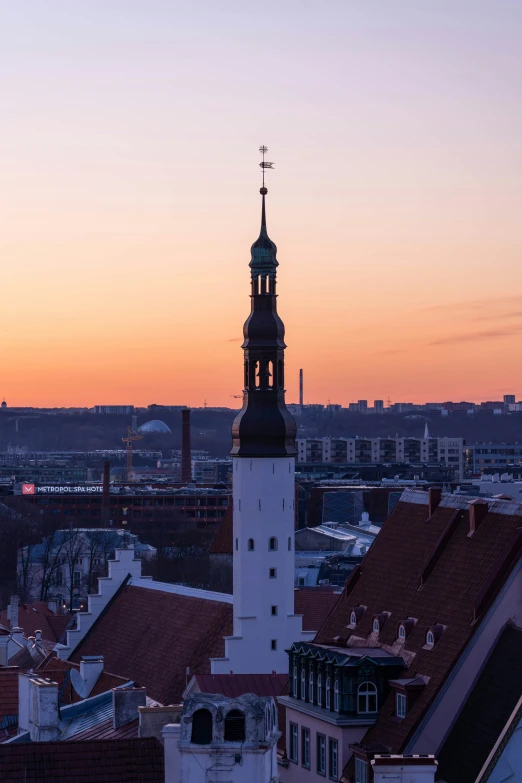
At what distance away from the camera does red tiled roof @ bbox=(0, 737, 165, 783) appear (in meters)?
37.4

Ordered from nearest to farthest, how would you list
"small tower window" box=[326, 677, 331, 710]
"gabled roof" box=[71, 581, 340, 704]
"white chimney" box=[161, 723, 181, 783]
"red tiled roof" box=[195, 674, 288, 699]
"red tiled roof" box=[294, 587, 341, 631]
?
"white chimney" box=[161, 723, 181, 783]
"small tower window" box=[326, 677, 331, 710]
"red tiled roof" box=[195, 674, 288, 699]
"gabled roof" box=[71, 581, 340, 704]
"red tiled roof" box=[294, 587, 341, 631]

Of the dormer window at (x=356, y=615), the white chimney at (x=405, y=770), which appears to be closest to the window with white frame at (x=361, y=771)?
the dormer window at (x=356, y=615)

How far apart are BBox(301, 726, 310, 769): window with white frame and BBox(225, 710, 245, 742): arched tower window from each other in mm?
22316

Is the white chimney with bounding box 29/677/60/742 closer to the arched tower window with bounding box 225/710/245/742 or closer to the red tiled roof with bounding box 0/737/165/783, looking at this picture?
the red tiled roof with bounding box 0/737/165/783

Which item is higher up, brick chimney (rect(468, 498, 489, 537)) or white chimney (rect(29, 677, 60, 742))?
brick chimney (rect(468, 498, 489, 537))

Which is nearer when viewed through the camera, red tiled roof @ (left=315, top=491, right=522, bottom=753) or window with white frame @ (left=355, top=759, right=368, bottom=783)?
window with white frame @ (left=355, top=759, right=368, bottom=783)

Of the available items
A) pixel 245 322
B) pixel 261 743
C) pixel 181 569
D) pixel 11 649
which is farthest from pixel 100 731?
pixel 181 569

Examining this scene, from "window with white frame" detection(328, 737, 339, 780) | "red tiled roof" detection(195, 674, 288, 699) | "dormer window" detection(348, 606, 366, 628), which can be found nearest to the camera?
"window with white frame" detection(328, 737, 339, 780)

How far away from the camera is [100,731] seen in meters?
46.1

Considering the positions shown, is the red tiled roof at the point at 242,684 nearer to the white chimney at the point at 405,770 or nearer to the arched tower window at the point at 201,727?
the white chimney at the point at 405,770

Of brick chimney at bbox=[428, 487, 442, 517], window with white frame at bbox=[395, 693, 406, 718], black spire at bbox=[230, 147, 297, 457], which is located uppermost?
black spire at bbox=[230, 147, 297, 457]

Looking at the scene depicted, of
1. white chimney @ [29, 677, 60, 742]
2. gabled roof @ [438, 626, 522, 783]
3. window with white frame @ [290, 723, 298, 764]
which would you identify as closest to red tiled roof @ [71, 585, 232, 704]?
window with white frame @ [290, 723, 298, 764]

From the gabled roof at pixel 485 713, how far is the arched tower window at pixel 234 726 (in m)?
14.6

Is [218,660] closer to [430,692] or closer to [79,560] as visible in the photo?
[430,692]
